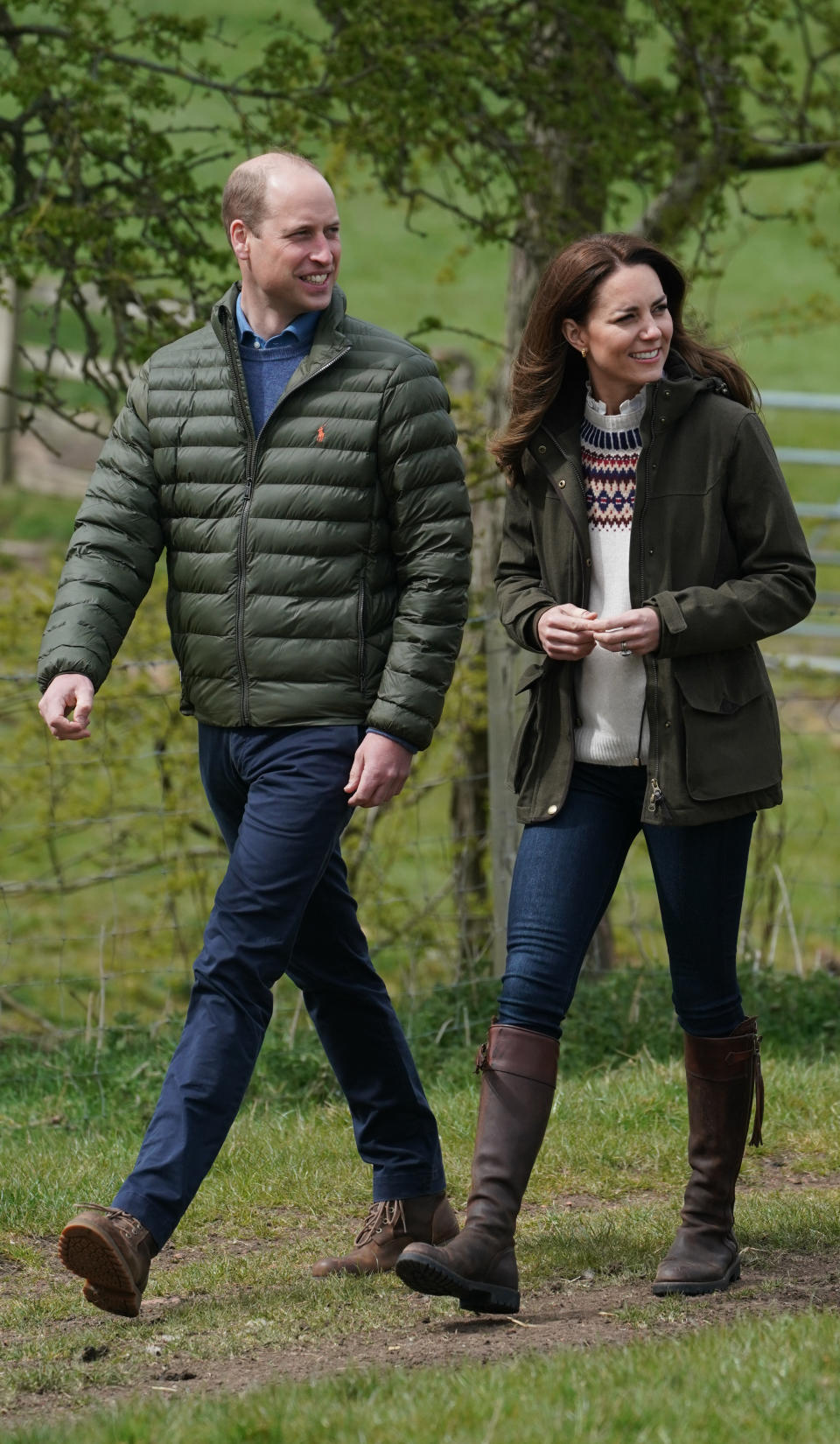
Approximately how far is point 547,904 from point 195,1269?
1.24 m

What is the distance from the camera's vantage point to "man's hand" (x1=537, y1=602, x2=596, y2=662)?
3.71m

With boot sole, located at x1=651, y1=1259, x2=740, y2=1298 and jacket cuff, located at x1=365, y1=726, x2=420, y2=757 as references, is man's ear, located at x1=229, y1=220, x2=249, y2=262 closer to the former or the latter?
jacket cuff, located at x1=365, y1=726, x2=420, y2=757

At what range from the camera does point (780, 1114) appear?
17.5 feet

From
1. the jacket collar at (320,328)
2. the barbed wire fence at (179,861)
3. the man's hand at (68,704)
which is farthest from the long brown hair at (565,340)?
the barbed wire fence at (179,861)

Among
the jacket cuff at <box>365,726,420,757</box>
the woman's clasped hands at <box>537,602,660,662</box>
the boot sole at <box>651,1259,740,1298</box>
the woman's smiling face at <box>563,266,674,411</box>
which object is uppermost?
the woman's smiling face at <box>563,266,674,411</box>

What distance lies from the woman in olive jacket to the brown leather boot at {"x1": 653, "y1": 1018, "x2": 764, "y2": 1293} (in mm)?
14

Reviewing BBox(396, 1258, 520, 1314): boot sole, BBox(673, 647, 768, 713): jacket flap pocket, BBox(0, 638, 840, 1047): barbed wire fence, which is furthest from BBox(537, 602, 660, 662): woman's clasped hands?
BBox(0, 638, 840, 1047): barbed wire fence

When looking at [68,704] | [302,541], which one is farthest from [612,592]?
[68,704]

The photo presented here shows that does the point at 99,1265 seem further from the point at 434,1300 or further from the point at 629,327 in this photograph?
the point at 629,327

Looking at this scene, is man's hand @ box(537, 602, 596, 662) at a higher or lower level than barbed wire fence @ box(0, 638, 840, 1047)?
higher

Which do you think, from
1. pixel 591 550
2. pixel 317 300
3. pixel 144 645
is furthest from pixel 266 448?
pixel 144 645

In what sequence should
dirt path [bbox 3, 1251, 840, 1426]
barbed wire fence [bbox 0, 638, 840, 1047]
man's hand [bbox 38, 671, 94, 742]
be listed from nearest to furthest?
dirt path [bbox 3, 1251, 840, 1426] → man's hand [bbox 38, 671, 94, 742] → barbed wire fence [bbox 0, 638, 840, 1047]

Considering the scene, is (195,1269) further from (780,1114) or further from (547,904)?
(780,1114)

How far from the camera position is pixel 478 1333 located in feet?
12.1
